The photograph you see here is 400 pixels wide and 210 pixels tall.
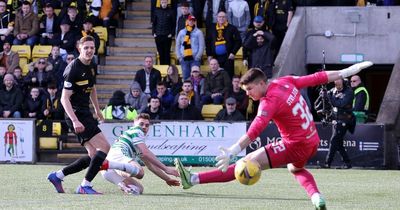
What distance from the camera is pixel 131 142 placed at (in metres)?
15.5

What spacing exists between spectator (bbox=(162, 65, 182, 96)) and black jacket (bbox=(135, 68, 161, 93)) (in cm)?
20

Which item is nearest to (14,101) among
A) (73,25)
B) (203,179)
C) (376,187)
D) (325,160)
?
(73,25)

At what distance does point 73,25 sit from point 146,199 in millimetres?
13691

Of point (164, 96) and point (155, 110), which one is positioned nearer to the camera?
point (155, 110)

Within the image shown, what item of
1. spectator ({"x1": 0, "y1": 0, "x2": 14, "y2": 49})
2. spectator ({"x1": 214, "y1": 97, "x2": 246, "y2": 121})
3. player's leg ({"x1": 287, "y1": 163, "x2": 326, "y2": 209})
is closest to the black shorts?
player's leg ({"x1": 287, "y1": 163, "x2": 326, "y2": 209})

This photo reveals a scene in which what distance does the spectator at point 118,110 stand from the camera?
24.0 m

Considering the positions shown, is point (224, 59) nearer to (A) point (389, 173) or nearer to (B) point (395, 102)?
(B) point (395, 102)

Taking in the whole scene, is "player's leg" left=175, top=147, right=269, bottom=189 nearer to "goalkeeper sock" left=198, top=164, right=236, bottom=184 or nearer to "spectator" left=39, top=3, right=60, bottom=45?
"goalkeeper sock" left=198, top=164, right=236, bottom=184

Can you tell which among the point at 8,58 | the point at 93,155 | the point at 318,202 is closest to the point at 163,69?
the point at 8,58

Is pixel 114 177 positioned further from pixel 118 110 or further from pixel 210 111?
pixel 210 111

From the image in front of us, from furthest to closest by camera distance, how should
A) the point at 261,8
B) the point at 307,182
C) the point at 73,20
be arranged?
the point at 73,20, the point at 261,8, the point at 307,182

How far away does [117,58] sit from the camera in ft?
91.8

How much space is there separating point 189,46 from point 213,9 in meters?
1.30

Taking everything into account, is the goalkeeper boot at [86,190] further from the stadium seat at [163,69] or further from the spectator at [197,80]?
the stadium seat at [163,69]
